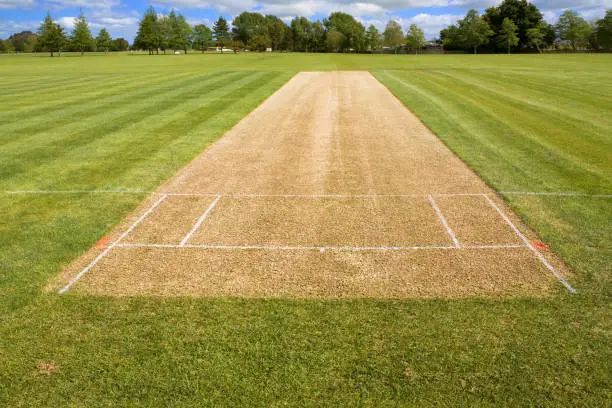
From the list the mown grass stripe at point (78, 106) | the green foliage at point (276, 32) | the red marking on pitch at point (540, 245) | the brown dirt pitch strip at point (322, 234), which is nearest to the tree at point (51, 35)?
the green foliage at point (276, 32)

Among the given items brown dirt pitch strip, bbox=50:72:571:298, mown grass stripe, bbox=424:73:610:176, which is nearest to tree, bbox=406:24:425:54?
mown grass stripe, bbox=424:73:610:176

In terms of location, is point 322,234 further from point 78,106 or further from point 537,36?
point 537,36

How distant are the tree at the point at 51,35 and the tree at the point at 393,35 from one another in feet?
369

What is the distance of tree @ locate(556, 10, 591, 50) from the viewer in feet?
416

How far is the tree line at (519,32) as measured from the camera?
116 meters

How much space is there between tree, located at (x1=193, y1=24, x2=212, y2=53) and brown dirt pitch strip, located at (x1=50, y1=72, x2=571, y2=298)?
555 ft

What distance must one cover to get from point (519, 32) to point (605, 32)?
21.5m

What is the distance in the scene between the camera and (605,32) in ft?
377

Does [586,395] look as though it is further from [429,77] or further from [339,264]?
[429,77]

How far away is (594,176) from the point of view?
1395 cm

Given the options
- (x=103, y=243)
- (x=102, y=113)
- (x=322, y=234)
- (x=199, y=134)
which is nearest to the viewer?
(x=103, y=243)

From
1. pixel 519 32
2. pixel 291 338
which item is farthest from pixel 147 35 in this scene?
pixel 291 338

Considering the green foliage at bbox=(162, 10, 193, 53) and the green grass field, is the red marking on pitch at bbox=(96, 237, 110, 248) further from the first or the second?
the green foliage at bbox=(162, 10, 193, 53)

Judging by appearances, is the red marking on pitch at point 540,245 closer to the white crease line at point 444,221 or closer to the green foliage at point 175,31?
the white crease line at point 444,221
